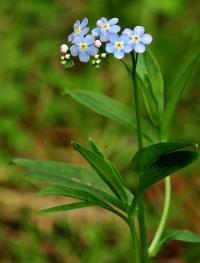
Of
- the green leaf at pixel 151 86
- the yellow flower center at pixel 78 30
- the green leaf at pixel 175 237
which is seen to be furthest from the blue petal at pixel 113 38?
the green leaf at pixel 175 237

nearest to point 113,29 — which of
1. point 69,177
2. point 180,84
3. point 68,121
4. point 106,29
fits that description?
point 106,29

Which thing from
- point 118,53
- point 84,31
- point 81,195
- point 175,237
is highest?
point 84,31

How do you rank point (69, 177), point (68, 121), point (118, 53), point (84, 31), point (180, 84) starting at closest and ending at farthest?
point (118, 53) → point (84, 31) → point (180, 84) → point (69, 177) → point (68, 121)

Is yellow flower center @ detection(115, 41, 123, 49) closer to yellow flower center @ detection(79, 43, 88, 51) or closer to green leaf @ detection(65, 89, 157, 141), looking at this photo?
yellow flower center @ detection(79, 43, 88, 51)

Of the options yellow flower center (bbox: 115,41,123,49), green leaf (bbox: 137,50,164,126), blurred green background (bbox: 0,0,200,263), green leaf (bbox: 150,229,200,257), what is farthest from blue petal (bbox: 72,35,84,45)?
blurred green background (bbox: 0,0,200,263)

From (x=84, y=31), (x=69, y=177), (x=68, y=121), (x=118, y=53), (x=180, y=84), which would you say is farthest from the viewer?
(x=68, y=121)

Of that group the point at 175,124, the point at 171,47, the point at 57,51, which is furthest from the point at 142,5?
the point at 175,124

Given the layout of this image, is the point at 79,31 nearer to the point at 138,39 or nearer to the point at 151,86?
the point at 138,39
